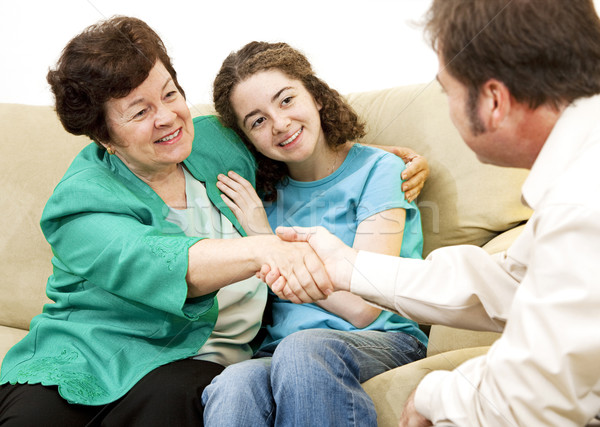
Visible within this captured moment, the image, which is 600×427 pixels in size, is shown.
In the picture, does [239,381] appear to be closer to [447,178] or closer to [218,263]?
[218,263]

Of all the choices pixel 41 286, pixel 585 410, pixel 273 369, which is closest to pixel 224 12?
pixel 41 286

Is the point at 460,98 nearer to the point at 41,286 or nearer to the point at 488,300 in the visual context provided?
the point at 488,300

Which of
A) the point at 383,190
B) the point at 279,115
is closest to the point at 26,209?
the point at 279,115

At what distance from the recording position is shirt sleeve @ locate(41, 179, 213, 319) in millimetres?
1171

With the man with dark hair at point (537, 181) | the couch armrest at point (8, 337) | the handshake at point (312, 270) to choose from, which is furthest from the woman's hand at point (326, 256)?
the couch armrest at point (8, 337)

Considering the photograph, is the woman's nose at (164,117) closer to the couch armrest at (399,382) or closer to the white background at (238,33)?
the white background at (238,33)

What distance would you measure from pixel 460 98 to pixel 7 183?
147cm

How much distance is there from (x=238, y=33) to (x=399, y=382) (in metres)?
1.28

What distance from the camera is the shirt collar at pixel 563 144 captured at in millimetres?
746

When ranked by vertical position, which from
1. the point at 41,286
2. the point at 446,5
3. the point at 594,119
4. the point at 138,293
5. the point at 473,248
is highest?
the point at 446,5

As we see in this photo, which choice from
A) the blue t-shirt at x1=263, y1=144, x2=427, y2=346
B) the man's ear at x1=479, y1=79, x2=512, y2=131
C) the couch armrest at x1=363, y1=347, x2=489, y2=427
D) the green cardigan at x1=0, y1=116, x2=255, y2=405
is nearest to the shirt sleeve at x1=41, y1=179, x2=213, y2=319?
the green cardigan at x1=0, y1=116, x2=255, y2=405

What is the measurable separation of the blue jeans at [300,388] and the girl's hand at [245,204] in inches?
14.4

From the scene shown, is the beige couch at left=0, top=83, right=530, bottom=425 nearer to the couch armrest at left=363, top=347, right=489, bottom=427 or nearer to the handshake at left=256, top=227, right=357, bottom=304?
the couch armrest at left=363, top=347, right=489, bottom=427

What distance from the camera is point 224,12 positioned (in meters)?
1.96
